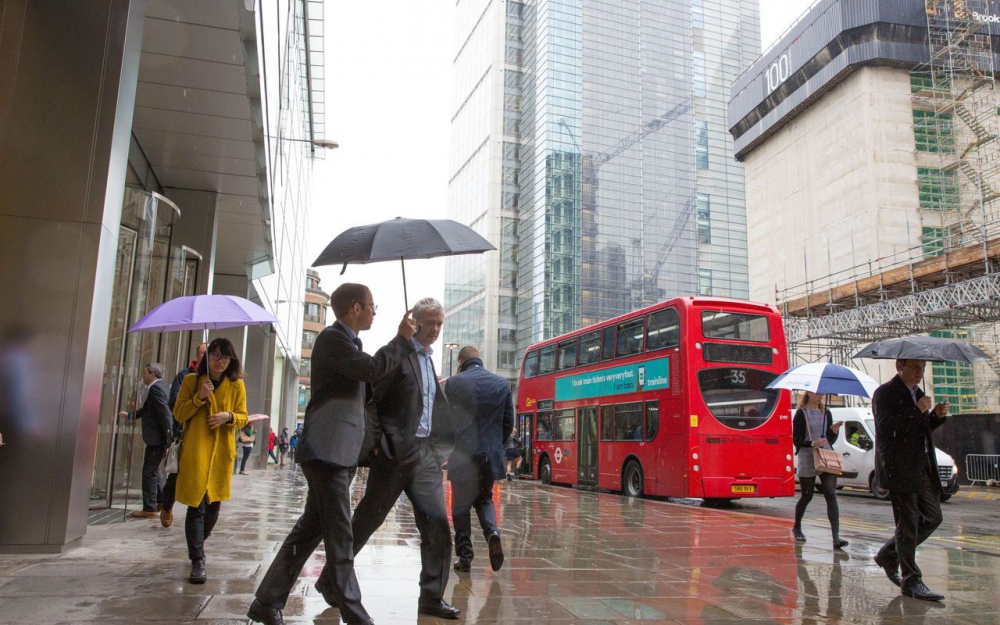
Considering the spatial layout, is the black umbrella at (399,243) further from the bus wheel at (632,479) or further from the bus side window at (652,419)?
the bus wheel at (632,479)

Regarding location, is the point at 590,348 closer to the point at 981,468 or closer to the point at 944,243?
the point at 981,468

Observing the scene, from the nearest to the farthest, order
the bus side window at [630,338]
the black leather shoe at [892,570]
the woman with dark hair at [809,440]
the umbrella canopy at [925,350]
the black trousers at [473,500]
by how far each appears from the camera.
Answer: the black leather shoe at [892,570] → the umbrella canopy at [925,350] → the black trousers at [473,500] → the woman with dark hair at [809,440] → the bus side window at [630,338]

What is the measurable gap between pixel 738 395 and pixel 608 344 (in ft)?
10.8

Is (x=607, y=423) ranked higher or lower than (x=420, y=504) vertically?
higher

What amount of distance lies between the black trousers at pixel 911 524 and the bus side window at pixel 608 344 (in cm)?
1012

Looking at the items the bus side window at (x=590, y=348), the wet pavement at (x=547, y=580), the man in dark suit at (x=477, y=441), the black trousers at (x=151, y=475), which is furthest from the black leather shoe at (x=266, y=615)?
the bus side window at (x=590, y=348)

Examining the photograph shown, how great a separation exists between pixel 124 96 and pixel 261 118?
3.43 meters

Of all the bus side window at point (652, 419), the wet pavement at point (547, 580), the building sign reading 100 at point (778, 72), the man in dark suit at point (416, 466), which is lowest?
the wet pavement at point (547, 580)

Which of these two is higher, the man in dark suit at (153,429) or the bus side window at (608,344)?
the bus side window at (608,344)

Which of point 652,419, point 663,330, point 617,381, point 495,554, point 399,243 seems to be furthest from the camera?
point 617,381

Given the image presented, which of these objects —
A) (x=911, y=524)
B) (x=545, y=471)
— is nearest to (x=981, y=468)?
(x=545, y=471)

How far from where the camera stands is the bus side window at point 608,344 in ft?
51.0

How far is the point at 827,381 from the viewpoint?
8102mm

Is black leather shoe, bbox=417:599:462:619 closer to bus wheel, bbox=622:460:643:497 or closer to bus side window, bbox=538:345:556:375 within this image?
bus wheel, bbox=622:460:643:497
